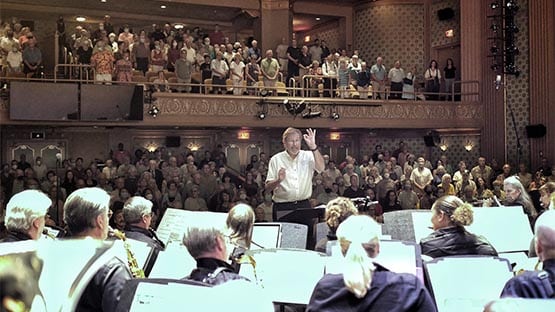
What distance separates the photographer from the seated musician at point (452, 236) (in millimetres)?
3766

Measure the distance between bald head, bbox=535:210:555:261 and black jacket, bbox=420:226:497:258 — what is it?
1.19 m

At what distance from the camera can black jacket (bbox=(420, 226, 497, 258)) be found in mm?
3760

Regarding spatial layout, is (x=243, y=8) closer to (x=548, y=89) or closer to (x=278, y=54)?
(x=278, y=54)

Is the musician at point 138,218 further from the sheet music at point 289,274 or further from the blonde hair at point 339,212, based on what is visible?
the blonde hair at point 339,212

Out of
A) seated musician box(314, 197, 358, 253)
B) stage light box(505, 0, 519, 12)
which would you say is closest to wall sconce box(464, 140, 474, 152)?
stage light box(505, 0, 519, 12)

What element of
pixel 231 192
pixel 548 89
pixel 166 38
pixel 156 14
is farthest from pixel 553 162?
pixel 156 14

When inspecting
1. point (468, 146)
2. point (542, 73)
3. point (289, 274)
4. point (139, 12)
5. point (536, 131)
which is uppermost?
point (139, 12)

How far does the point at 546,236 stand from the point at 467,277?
26.9 inches

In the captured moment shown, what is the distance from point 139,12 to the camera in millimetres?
18016

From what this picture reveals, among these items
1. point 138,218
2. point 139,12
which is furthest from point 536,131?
point 138,218

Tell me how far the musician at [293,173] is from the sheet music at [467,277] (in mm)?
2252

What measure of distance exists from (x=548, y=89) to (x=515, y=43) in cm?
158

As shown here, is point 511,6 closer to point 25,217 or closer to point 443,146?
point 443,146

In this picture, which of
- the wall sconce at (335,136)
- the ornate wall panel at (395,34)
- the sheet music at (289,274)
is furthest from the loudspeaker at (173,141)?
the sheet music at (289,274)
